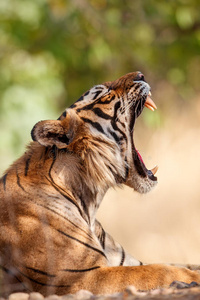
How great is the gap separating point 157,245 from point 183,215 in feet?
2.80

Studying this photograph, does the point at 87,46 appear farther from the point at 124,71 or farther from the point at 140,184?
the point at 140,184

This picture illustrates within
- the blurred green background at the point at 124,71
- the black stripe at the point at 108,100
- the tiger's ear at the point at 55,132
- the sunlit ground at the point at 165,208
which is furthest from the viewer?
the blurred green background at the point at 124,71

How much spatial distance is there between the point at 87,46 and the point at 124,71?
913 millimetres

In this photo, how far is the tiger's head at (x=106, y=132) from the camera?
405cm

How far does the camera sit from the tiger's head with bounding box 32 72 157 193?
13.3 feet

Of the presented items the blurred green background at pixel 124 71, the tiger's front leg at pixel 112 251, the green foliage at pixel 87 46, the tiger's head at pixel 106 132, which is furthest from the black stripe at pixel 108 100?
the green foliage at pixel 87 46

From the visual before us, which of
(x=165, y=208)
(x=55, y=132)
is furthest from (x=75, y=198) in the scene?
(x=165, y=208)

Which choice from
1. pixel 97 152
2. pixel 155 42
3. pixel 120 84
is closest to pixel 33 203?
pixel 97 152

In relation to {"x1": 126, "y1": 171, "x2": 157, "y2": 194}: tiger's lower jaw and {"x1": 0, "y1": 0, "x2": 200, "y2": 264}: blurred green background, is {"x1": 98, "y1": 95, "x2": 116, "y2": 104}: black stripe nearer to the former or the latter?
{"x1": 126, "y1": 171, "x2": 157, "y2": 194}: tiger's lower jaw

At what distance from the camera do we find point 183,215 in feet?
23.4

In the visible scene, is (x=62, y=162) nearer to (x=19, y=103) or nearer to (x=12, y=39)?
(x=19, y=103)

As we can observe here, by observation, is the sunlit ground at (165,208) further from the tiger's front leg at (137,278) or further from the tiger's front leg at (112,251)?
the tiger's front leg at (137,278)

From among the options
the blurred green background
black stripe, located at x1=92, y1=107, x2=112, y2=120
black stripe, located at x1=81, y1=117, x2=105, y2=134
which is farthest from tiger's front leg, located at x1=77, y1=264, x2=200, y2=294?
the blurred green background

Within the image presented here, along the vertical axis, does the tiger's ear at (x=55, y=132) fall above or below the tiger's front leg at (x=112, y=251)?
above
